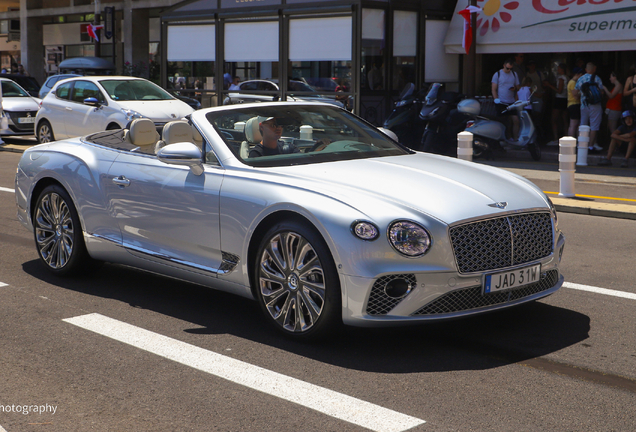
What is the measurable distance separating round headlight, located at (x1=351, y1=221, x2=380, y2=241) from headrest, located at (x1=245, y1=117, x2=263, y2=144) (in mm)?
1473

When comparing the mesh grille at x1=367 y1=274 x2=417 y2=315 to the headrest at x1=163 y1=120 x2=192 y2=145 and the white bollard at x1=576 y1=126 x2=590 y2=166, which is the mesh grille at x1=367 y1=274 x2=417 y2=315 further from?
the white bollard at x1=576 y1=126 x2=590 y2=166

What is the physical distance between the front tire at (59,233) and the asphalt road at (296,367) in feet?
0.90

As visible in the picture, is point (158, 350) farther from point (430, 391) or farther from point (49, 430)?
point (430, 391)

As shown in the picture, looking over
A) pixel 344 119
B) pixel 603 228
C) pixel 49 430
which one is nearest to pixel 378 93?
pixel 603 228

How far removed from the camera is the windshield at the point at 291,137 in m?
5.56

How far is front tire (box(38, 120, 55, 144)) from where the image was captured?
18.6m

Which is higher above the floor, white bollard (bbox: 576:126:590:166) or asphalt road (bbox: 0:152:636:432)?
white bollard (bbox: 576:126:590:166)

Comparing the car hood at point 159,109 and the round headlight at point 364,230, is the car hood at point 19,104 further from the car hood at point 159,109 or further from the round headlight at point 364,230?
the round headlight at point 364,230

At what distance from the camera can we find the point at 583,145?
14961 mm

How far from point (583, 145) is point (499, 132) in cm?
185

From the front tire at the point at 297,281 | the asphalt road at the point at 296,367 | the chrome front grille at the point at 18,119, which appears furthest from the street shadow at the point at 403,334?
the chrome front grille at the point at 18,119

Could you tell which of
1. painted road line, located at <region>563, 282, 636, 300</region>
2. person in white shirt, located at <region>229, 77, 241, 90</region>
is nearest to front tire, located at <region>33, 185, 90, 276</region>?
painted road line, located at <region>563, 282, 636, 300</region>

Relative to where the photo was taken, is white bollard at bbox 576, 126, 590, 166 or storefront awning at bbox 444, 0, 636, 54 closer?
white bollard at bbox 576, 126, 590, 166

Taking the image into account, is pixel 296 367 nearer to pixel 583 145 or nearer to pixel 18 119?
pixel 583 145
